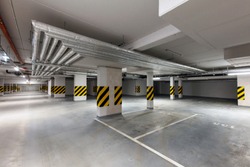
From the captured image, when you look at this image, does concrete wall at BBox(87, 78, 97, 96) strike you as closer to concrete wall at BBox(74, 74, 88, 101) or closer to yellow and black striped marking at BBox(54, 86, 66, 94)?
yellow and black striped marking at BBox(54, 86, 66, 94)

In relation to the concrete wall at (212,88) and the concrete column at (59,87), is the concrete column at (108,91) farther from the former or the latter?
the concrete wall at (212,88)

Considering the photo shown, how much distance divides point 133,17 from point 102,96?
363 cm

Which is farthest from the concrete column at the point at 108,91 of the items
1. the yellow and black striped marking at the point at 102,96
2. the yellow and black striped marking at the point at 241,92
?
the yellow and black striped marking at the point at 241,92

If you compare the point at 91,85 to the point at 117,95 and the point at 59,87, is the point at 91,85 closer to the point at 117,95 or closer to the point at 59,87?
the point at 59,87

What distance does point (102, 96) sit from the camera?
16.9 feet

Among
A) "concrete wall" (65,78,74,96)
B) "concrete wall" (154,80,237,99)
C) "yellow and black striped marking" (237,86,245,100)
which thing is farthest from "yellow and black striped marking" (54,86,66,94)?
"yellow and black striped marking" (237,86,245,100)

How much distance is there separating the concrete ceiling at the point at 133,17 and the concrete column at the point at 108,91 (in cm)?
252

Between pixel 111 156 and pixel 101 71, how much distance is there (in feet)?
11.9

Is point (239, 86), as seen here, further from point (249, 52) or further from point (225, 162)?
point (225, 162)

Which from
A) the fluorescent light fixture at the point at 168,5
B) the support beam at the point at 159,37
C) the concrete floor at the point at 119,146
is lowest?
the concrete floor at the point at 119,146

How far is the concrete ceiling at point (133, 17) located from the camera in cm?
140

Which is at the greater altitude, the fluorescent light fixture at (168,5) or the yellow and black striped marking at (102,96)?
the fluorescent light fixture at (168,5)

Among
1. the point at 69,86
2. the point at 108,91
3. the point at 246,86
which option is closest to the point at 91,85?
the point at 69,86

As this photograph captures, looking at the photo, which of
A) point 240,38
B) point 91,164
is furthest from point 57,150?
point 240,38
